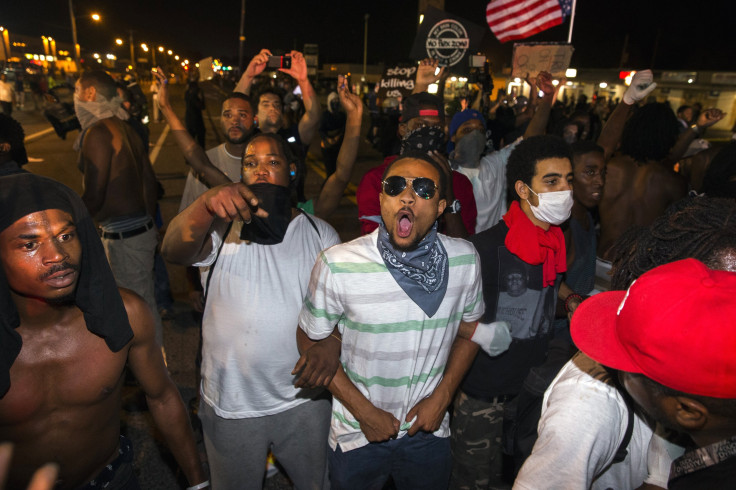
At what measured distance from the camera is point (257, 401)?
7.84ft

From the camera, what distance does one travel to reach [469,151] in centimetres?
460

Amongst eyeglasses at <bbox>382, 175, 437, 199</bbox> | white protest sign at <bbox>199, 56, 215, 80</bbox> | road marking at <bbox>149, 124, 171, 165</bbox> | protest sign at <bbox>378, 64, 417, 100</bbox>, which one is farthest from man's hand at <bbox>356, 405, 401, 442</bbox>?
road marking at <bbox>149, 124, 171, 165</bbox>

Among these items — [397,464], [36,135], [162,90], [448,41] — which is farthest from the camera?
[36,135]

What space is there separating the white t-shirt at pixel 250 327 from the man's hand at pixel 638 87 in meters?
3.99

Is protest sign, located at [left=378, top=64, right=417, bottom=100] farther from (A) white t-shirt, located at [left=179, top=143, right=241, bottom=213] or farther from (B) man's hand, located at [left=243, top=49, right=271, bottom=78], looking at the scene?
(A) white t-shirt, located at [left=179, top=143, right=241, bottom=213]

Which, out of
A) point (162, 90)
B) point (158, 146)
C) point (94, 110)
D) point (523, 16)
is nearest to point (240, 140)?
point (162, 90)

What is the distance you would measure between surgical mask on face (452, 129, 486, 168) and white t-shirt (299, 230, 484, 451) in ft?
7.86

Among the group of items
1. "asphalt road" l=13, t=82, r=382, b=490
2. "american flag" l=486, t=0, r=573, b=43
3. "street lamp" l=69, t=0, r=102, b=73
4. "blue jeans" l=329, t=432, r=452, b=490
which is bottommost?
"asphalt road" l=13, t=82, r=382, b=490

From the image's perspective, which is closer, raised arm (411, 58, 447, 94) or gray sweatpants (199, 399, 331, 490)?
gray sweatpants (199, 399, 331, 490)

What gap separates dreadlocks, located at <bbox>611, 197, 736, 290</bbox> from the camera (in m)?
1.65

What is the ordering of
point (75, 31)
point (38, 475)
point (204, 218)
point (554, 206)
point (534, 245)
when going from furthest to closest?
point (75, 31), point (554, 206), point (534, 245), point (204, 218), point (38, 475)

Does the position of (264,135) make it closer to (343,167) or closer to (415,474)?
(343,167)

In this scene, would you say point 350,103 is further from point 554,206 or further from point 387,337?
point 387,337

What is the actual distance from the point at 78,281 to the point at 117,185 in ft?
7.65
